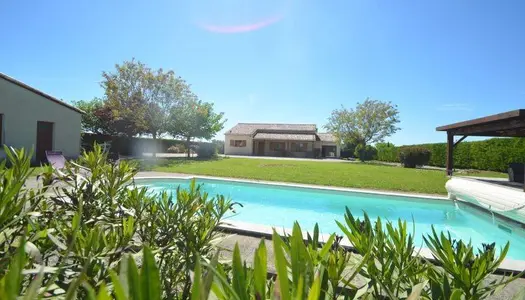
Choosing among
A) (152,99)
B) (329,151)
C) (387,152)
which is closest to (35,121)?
(152,99)

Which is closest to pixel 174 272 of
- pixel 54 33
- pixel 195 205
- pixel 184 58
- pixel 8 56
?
pixel 195 205

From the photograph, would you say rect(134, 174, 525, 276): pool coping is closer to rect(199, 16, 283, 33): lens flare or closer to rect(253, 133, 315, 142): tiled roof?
rect(199, 16, 283, 33): lens flare

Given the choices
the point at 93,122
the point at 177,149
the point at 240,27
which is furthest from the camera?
the point at 177,149

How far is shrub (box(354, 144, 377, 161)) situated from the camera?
4016 cm

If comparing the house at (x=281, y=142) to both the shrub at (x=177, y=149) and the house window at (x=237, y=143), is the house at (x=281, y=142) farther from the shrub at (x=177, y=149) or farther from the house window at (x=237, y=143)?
the shrub at (x=177, y=149)

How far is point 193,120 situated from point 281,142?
25069 millimetres

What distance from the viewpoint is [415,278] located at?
163cm

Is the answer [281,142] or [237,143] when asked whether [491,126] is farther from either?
[237,143]

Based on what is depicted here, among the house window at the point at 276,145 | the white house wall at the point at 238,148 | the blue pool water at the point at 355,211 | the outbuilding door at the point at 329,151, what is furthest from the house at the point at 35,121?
the outbuilding door at the point at 329,151

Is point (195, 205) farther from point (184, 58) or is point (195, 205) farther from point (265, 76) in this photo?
point (265, 76)

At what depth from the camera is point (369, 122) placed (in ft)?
131

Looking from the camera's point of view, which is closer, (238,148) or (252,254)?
(252,254)

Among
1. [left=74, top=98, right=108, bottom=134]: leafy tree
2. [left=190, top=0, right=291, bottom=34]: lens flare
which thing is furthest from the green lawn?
[left=74, top=98, right=108, bottom=134]: leafy tree

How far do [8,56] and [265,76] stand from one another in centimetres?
1876
